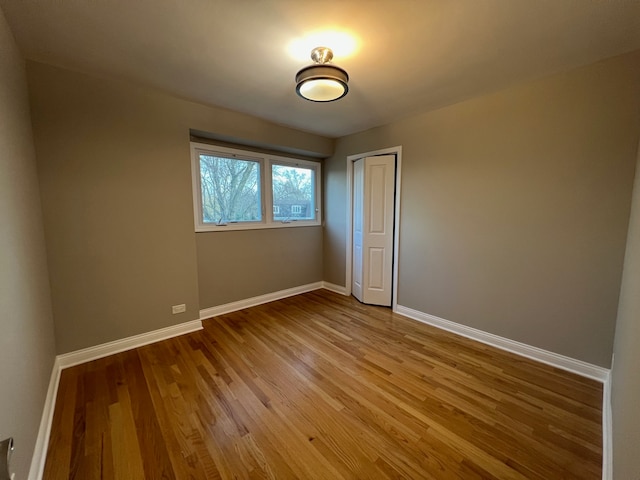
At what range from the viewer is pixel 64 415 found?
1.70 m

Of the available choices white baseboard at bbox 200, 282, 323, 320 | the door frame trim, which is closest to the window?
the door frame trim

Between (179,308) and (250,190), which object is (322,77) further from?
(179,308)

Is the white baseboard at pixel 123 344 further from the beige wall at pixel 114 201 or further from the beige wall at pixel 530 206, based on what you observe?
the beige wall at pixel 530 206

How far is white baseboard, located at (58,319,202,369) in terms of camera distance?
2234 millimetres

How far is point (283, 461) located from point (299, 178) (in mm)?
3558

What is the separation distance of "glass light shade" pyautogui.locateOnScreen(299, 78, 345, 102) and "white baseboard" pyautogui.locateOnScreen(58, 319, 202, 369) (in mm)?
2655

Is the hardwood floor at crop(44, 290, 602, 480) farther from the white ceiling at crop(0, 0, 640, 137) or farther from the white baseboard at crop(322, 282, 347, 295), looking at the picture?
the white ceiling at crop(0, 0, 640, 137)

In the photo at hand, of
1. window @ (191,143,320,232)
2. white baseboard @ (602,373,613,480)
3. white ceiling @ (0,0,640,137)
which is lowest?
white baseboard @ (602,373,613,480)

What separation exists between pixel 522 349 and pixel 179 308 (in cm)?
353

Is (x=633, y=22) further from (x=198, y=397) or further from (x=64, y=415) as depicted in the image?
(x=64, y=415)

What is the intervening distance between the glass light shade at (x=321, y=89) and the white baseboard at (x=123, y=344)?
266 centimetres

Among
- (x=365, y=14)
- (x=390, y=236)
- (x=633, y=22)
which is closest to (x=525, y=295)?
(x=390, y=236)

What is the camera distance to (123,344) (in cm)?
247

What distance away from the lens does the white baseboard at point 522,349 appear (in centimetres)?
209
